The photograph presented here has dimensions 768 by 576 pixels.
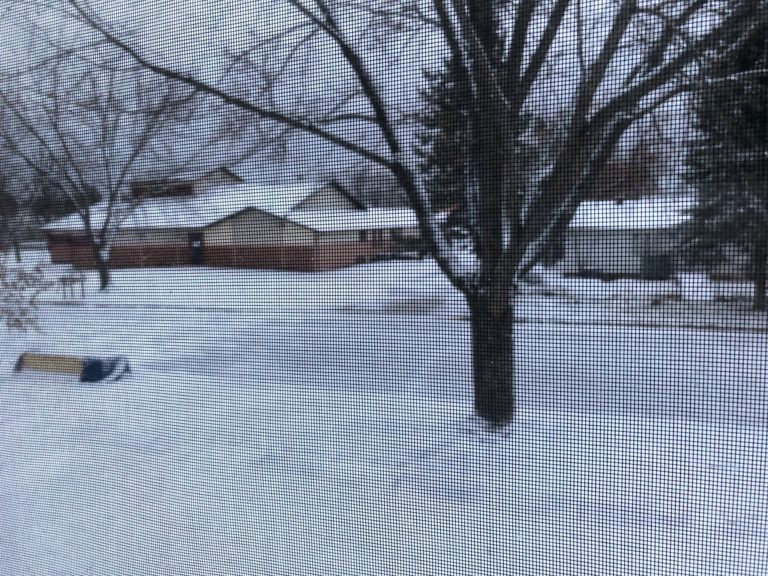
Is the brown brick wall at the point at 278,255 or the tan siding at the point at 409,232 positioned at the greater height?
the tan siding at the point at 409,232

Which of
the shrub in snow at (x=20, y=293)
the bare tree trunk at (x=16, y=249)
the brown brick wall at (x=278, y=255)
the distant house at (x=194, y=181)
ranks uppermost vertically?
the distant house at (x=194, y=181)

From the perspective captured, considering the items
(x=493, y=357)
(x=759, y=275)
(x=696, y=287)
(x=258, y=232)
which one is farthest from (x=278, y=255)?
(x=759, y=275)

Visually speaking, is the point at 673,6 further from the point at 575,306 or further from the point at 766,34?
the point at 575,306

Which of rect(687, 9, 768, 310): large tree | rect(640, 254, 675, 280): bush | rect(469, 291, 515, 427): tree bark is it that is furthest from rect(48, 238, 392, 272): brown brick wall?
rect(687, 9, 768, 310): large tree

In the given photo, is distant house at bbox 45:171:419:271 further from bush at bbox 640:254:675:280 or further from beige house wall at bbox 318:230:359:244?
bush at bbox 640:254:675:280

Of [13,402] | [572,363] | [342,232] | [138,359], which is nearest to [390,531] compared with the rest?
[572,363]

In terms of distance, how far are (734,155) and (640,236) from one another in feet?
0.81

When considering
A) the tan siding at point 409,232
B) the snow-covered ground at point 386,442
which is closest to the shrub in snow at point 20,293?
the snow-covered ground at point 386,442

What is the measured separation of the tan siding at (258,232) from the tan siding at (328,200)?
2.9 inches

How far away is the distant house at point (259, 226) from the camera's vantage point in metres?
1.19

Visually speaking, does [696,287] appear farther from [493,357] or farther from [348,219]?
[348,219]

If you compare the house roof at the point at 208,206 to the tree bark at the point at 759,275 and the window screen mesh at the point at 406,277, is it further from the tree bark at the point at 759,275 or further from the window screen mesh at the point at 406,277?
the tree bark at the point at 759,275

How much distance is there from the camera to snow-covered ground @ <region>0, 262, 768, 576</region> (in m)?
0.98

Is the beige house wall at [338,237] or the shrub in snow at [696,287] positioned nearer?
the shrub in snow at [696,287]
